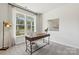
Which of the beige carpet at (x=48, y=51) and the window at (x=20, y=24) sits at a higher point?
the window at (x=20, y=24)

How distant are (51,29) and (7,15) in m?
2.83

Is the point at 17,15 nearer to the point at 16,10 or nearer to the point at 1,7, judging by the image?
the point at 16,10

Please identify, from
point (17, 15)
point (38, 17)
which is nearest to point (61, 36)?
point (38, 17)

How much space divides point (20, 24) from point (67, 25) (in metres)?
2.49

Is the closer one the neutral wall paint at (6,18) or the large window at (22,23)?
the neutral wall paint at (6,18)

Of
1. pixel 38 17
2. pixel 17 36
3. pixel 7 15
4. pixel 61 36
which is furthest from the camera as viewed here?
pixel 38 17

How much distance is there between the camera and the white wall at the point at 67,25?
3417 millimetres

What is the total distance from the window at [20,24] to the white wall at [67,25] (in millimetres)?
2003

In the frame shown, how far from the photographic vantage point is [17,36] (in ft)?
11.7

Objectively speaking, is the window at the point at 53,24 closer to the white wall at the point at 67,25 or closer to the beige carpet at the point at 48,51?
the white wall at the point at 67,25

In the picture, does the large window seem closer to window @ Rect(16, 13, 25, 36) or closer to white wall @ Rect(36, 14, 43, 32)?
window @ Rect(16, 13, 25, 36)

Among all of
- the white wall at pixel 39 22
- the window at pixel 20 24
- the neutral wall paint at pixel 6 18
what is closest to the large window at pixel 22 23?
the window at pixel 20 24

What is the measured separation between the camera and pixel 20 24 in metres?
3.80

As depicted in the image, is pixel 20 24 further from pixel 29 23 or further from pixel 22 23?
pixel 29 23
